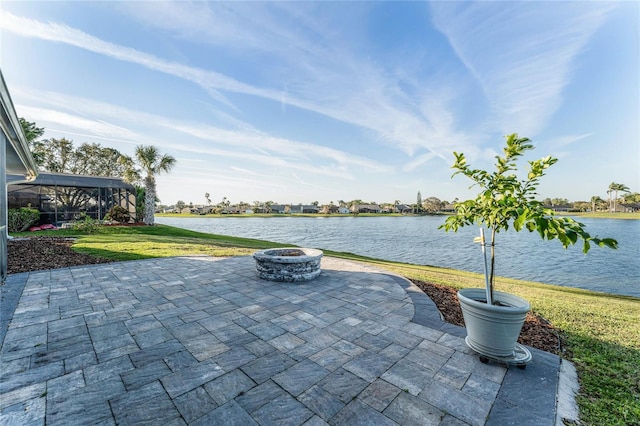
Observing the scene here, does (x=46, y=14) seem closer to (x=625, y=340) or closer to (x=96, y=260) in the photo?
(x=96, y=260)

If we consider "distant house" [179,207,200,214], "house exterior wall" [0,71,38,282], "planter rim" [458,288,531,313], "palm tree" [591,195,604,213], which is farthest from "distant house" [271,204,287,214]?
"palm tree" [591,195,604,213]

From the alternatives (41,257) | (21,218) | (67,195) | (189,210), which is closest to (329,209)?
(189,210)

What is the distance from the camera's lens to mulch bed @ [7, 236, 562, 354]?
2.75 meters

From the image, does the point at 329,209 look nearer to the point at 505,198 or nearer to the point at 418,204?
the point at 418,204

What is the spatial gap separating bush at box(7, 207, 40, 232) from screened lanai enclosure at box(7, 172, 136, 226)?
4.61 ft

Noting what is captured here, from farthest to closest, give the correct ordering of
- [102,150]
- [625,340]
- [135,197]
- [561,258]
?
[102,150]
[135,197]
[561,258]
[625,340]

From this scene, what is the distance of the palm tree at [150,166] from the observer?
16.9 metres

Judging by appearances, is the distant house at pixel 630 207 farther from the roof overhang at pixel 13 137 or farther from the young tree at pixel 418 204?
the roof overhang at pixel 13 137

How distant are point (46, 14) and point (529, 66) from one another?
12.4 metres

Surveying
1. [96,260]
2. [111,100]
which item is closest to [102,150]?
[111,100]

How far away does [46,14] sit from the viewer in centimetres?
537

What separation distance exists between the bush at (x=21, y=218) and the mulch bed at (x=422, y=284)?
550cm

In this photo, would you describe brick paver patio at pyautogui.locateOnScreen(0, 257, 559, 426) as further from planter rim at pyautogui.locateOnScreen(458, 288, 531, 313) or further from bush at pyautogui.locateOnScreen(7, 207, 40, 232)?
bush at pyautogui.locateOnScreen(7, 207, 40, 232)

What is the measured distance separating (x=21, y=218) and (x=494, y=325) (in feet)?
63.3
